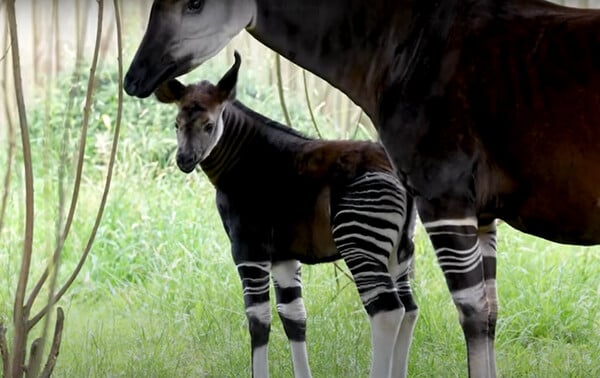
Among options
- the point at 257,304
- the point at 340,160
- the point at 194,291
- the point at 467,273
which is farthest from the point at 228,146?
the point at 194,291

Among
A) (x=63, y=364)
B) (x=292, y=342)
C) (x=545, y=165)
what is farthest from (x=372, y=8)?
(x=63, y=364)

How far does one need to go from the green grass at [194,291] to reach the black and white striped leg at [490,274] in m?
0.87

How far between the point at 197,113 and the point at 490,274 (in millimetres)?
854

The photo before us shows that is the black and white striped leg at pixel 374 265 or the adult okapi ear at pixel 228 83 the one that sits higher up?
the adult okapi ear at pixel 228 83

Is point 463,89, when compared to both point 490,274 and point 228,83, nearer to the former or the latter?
point 490,274

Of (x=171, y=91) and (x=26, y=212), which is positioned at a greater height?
(x=171, y=91)

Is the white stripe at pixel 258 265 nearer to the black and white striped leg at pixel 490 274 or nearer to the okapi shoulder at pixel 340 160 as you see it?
the okapi shoulder at pixel 340 160

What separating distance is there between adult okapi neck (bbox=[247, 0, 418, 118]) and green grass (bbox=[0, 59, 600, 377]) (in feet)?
2.83

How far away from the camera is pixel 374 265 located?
99.4 inches

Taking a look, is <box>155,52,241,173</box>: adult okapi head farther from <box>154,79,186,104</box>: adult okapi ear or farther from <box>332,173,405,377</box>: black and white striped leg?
<box>332,173,405,377</box>: black and white striped leg

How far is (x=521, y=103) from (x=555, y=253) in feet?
8.37

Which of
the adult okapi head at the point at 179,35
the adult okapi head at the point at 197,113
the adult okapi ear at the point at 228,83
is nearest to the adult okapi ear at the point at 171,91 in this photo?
the adult okapi head at the point at 197,113

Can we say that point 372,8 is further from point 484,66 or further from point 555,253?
point 555,253

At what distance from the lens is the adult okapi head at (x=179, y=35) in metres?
2.16
